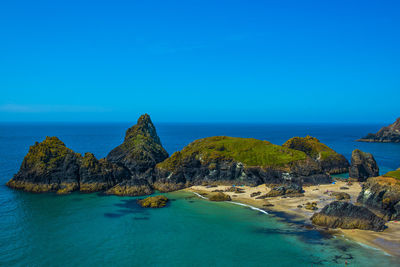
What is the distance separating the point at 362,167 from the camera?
75.3 metres

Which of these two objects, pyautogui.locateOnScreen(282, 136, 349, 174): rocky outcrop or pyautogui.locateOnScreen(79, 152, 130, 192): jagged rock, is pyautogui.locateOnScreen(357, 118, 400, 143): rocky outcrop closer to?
pyautogui.locateOnScreen(282, 136, 349, 174): rocky outcrop

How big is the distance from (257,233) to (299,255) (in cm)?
809

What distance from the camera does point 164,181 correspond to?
7312 cm

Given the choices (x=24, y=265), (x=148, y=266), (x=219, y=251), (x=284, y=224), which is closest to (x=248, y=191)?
(x=284, y=224)

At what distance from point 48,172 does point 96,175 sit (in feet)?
36.0

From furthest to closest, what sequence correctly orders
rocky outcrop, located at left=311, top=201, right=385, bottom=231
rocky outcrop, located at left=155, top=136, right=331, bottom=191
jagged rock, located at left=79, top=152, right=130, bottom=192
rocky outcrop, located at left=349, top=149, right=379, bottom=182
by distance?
rocky outcrop, located at left=349, top=149, right=379, bottom=182
rocky outcrop, located at left=155, top=136, right=331, bottom=191
jagged rock, located at left=79, top=152, right=130, bottom=192
rocky outcrop, located at left=311, top=201, right=385, bottom=231

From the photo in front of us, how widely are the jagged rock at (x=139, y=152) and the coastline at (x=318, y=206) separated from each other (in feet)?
57.0

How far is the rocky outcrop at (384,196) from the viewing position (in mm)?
46844

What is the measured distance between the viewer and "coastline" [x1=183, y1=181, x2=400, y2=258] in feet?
129

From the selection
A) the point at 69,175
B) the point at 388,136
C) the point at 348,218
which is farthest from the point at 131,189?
the point at 388,136

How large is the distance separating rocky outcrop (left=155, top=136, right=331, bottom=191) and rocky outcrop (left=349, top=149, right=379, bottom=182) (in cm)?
837

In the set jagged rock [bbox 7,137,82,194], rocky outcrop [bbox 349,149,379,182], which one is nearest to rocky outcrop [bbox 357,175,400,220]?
rocky outcrop [bbox 349,149,379,182]

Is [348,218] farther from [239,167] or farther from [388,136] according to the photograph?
[388,136]

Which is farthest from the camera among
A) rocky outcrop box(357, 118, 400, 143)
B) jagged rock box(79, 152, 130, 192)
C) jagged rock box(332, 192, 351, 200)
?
rocky outcrop box(357, 118, 400, 143)
